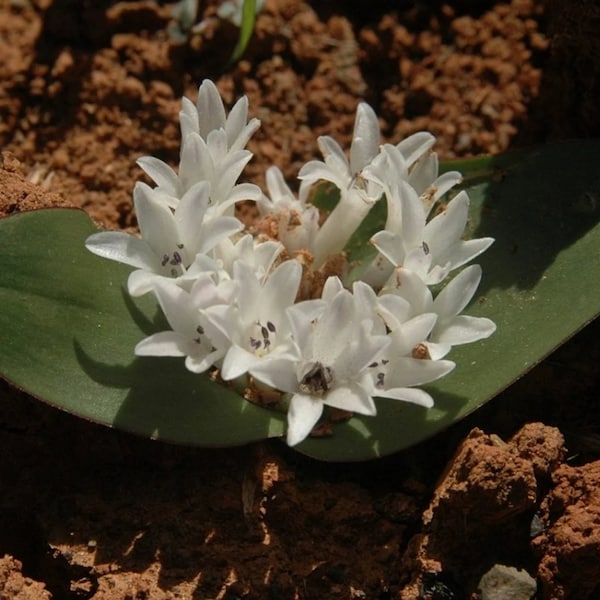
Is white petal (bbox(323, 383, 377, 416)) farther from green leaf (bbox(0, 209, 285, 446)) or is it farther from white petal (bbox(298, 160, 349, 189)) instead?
white petal (bbox(298, 160, 349, 189))

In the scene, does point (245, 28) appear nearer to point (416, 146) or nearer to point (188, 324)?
point (416, 146)

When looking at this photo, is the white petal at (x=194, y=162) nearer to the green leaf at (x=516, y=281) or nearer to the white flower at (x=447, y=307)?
the white flower at (x=447, y=307)

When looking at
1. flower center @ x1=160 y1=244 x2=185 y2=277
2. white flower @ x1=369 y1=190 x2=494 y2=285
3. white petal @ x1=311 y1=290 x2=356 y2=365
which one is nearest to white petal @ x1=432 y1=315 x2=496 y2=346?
white flower @ x1=369 y1=190 x2=494 y2=285

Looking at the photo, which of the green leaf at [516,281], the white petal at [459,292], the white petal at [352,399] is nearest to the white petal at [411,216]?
the white petal at [459,292]

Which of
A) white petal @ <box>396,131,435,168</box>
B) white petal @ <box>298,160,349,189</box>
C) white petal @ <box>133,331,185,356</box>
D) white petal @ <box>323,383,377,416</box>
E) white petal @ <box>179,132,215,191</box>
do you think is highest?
white petal @ <box>396,131,435,168</box>

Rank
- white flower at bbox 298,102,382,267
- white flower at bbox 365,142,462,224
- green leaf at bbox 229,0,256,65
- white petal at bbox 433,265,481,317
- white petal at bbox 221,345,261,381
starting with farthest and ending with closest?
green leaf at bbox 229,0,256,65 → white flower at bbox 298,102,382,267 → white flower at bbox 365,142,462,224 → white petal at bbox 433,265,481,317 → white petal at bbox 221,345,261,381

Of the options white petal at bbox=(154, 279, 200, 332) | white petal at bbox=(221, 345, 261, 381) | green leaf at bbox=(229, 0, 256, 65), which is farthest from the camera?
green leaf at bbox=(229, 0, 256, 65)

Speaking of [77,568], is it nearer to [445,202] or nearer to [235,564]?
[235,564]
